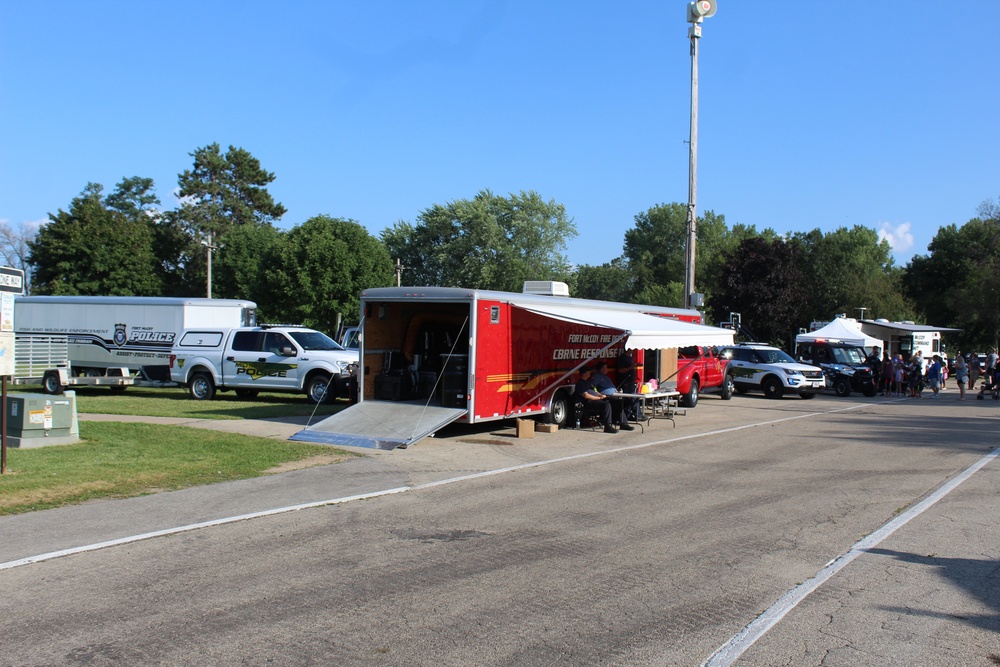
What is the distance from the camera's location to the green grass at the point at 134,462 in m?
9.63

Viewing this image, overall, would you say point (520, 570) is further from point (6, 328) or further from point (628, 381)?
point (628, 381)

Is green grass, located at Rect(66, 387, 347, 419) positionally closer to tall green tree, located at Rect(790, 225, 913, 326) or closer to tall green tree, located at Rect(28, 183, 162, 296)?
tall green tree, located at Rect(28, 183, 162, 296)

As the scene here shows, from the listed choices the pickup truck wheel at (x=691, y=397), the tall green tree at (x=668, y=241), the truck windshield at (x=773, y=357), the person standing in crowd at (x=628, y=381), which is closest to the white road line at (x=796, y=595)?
the person standing in crowd at (x=628, y=381)

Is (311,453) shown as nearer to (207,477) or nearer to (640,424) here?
(207,477)

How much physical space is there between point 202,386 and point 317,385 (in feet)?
11.8

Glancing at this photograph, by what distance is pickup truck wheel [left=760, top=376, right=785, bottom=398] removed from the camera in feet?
92.7

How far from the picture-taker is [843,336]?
35.3 metres

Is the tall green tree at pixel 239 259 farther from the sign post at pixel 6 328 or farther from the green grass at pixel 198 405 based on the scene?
the sign post at pixel 6 328

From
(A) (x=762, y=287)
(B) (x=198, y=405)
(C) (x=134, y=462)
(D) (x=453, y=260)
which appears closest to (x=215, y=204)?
(D) (x=453, y=260)

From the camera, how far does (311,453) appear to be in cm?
1292

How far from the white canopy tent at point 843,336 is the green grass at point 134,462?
86.8ft

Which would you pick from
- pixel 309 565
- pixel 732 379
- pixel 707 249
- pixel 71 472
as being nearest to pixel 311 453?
pixel 71 472

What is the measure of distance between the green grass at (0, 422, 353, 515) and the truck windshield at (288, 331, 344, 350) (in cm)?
646

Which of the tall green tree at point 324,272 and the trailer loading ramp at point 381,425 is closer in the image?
the trailer loading ramp at point 381,425
